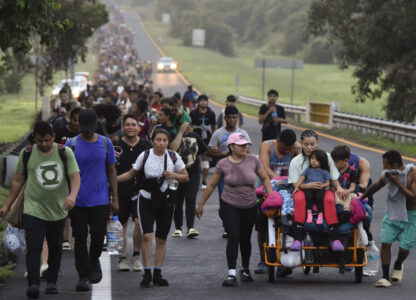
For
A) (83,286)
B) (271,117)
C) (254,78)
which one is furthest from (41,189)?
(254,78)

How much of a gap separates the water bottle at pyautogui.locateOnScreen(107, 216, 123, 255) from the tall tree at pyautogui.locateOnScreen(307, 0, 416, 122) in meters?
24.3

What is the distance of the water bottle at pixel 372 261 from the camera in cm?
1037

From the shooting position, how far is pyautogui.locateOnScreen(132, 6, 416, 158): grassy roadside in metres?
74.2

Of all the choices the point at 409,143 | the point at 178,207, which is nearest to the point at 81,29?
the point at 409,143

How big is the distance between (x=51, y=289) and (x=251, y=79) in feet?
302

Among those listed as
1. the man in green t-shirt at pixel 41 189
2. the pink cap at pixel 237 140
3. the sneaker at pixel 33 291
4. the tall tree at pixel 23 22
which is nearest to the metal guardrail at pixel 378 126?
the tall tree at pixel 23 22

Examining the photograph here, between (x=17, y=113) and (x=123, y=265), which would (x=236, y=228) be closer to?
(x=123, y=265)

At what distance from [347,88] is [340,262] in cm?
8430

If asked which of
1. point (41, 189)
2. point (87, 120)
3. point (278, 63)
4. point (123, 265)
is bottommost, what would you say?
point (123, 265)

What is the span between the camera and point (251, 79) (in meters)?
101

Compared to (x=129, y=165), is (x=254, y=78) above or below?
below

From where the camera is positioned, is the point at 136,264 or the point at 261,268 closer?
the point at 261,268

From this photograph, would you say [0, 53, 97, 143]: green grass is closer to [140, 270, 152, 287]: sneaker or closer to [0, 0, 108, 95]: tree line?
[0, 0, 108, 95]: tree line

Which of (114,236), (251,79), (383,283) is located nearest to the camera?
(383,283)
